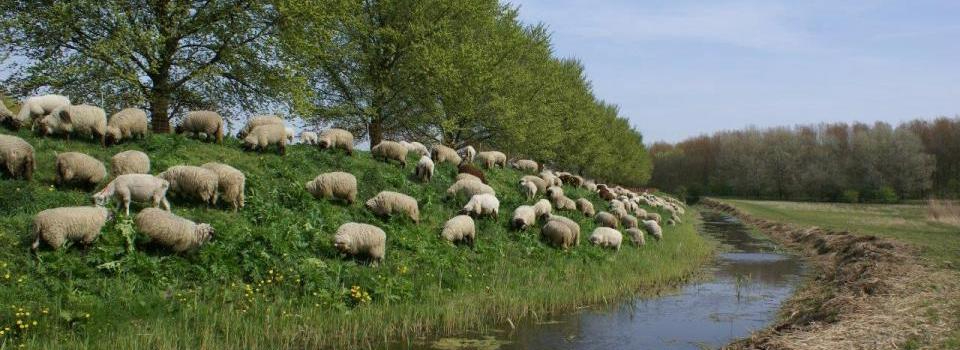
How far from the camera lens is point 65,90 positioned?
1980 centimetres

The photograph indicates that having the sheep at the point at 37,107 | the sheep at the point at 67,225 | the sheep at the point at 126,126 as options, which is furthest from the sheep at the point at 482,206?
the sheep at the point at 37,107

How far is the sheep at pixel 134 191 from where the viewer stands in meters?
11.2

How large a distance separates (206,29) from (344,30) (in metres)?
7.38

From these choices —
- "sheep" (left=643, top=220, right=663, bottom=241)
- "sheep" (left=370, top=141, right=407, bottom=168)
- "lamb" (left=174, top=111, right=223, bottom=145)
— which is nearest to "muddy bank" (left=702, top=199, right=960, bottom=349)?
"sheep" (left=643, top=220, right=663, bottom=241)

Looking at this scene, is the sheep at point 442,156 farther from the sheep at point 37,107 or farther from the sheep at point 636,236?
the sheep at point 37,107

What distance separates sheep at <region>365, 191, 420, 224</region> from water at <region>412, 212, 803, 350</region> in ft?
15.5

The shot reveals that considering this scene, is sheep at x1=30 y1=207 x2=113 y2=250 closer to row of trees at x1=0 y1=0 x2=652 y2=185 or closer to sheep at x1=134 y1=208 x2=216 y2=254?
sheep at x1=134 y1=208 x2=216 y2=254

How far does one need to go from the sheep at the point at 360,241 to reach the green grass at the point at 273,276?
283 millimetres

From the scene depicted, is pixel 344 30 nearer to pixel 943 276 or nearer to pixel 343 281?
pixel 343 281

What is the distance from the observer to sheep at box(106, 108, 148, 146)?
14.3m

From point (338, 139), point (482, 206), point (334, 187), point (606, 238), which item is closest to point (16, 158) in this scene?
point (334, 187)

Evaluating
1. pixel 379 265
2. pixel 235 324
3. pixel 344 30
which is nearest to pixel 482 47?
pixel 344 30

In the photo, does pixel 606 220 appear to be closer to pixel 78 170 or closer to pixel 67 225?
pixel 78 170

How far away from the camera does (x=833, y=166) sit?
3671 inches
